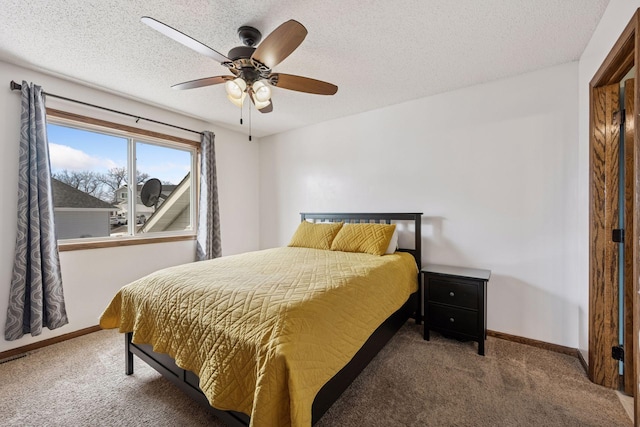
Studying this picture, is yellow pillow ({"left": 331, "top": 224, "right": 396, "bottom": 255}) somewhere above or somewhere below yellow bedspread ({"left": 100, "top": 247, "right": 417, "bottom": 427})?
above

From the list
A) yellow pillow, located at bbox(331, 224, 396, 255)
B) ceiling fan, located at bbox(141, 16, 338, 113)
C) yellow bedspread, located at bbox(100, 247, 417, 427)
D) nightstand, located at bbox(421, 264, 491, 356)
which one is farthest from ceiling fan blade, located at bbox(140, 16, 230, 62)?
nightstand, located at bbox(421, 264, 491, 356)

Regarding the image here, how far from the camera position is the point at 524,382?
1812 millimetres

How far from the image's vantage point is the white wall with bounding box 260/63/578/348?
222 centimetres

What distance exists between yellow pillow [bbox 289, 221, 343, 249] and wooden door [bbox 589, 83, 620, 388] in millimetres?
2098

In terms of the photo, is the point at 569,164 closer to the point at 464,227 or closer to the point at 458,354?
the point at 464,227

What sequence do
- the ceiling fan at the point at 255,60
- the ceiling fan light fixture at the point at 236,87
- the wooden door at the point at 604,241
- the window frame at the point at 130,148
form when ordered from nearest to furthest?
the ceiling fan at the point at 255,60, the wooden door at the point at 604,241, the ceiling fan light fixture at the point at 236,87, the window frame at the point at 130,148

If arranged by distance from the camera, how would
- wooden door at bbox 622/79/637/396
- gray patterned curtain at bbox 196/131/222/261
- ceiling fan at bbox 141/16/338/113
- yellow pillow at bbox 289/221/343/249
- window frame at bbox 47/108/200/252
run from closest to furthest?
ceiling fan at bbox 141/16/338/113, wooden door at bbox 622/79/637/396, window frame at bbox 47/108/200/252, yellow pillow at bbox 289/221/343/249, gray patterned curtain at bbox 196/131/222/261

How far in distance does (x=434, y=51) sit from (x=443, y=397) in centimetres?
246

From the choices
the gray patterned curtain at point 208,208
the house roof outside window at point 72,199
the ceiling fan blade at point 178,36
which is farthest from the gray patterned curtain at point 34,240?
the ceiling fan blade at point 178,36

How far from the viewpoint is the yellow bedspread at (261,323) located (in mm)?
1047

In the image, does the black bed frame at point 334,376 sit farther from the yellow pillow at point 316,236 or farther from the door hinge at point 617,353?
the door hinge at point 617,353

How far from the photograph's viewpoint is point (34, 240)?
2.20m

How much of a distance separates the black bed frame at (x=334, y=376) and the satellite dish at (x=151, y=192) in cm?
183

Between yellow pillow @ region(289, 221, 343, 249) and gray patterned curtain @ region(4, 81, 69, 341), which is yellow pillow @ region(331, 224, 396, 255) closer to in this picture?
yellow pillow @ region(289, 221, 343, 249)
